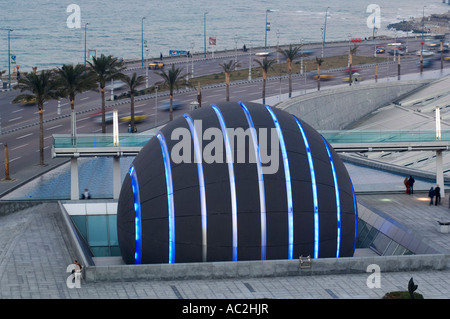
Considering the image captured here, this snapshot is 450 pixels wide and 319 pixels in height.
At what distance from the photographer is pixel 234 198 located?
31562mm

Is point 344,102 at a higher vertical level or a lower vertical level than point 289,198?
lower

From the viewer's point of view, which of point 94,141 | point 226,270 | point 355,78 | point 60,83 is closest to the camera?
point 226,270

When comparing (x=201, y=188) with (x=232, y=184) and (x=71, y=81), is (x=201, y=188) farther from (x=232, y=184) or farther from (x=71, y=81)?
(x=71, y=81)

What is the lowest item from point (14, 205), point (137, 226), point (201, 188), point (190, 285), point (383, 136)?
point (14, 205)

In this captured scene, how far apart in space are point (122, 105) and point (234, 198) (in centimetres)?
6244

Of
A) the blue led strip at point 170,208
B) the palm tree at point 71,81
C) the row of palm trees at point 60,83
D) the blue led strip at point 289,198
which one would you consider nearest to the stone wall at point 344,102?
the row of palm trees at point 60,83

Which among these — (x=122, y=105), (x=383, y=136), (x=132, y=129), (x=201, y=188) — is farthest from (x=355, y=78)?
(x=201, y=188)

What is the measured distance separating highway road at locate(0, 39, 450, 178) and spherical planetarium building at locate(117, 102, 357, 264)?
3222cm

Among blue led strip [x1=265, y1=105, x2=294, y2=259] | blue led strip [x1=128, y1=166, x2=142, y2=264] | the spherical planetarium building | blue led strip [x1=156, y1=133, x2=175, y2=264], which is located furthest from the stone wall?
blue led strip [x1=128, y1=166, x2=142, y2=264]

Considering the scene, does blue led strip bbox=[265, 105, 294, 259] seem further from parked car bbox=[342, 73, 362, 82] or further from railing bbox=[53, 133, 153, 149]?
parked car bbox=[342, 73, 362, 82]

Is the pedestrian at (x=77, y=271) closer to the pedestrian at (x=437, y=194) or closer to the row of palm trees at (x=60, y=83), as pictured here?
the pedestrian at (x=437, y=194)

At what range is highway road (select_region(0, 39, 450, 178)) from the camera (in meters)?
75.0
